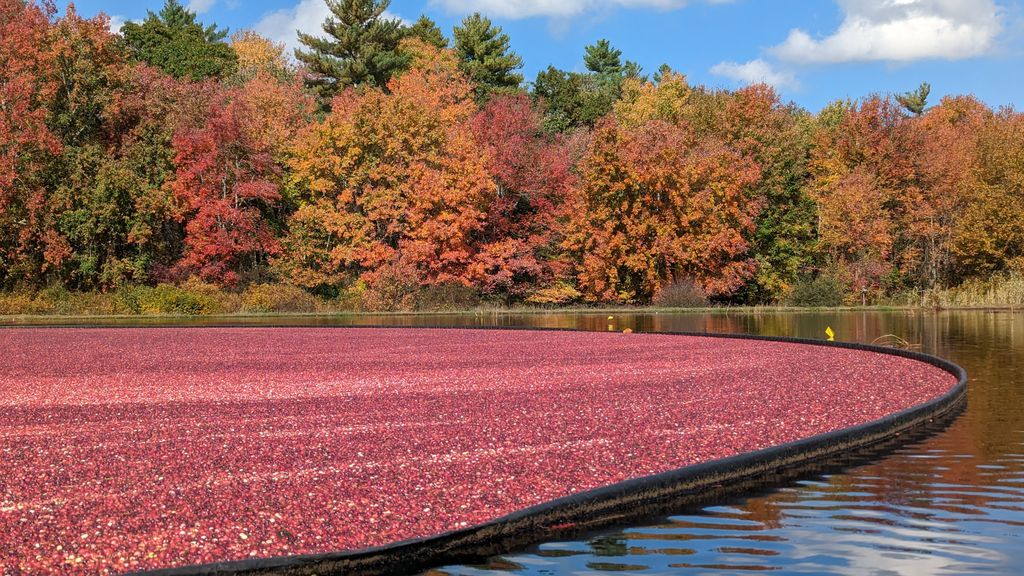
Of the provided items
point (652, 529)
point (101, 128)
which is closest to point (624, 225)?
point (101, 128)

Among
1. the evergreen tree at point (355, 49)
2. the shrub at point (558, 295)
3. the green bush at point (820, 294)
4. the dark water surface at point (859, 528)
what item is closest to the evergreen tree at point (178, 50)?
the evergreen tree at point (355, 49)

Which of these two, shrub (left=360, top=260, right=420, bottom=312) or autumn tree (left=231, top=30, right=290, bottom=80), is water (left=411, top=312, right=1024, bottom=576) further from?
autumn tree (left=231, top=30, right=290, bottom=80)

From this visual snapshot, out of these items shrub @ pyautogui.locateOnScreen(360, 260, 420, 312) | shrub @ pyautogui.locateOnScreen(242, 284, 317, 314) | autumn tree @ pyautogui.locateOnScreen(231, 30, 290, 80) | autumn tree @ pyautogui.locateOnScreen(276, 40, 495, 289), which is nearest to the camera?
shrub @ pyautogui.locateOnScreen(242, 284, 317, 314)

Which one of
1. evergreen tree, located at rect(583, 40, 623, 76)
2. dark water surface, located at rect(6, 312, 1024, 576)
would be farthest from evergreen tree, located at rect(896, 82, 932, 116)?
dark water surface, located at rect(6, 312, 1024, 576)

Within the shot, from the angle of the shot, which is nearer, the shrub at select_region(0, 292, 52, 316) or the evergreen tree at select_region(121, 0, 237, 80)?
the shrub at select_region(0, 292, 52, 316)

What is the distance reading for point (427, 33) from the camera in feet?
238

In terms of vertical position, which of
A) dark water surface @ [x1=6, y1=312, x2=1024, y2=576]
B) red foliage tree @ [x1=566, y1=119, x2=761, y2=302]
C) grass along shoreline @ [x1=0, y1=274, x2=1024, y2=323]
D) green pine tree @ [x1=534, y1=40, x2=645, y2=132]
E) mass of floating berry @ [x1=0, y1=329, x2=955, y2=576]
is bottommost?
dark water surface @ [x1=6, y1=312, x2=1024, y2=576]

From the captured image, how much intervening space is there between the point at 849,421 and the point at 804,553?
529 centimetres

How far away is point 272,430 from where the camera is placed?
37.7 ft

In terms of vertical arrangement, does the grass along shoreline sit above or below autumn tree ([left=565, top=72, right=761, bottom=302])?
below

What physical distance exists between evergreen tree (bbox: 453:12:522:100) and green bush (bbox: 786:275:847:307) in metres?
26.2

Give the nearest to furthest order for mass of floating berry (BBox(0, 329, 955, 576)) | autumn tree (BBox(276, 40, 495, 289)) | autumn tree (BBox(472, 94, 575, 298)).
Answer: mass of floating berry (BBox(0, 329, 955, 576))
autumn tree (BBox(276, 40, 495, 289))
autumn tree (BBox(472, 94, 575, 298))

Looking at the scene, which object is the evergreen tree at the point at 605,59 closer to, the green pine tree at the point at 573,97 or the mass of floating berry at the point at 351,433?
the green pine tree at the point at 573,97

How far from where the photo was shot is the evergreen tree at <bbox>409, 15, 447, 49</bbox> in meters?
71.9
